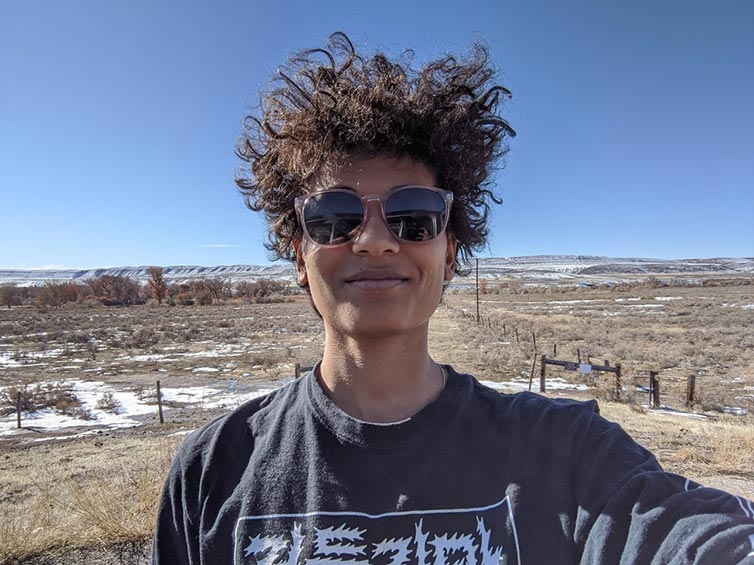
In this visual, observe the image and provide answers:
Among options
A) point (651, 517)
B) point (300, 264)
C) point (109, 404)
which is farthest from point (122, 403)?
point (651, 517)

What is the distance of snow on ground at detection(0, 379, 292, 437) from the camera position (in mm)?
10719

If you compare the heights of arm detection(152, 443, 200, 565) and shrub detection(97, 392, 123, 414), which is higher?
arm detection(152, 443, 200, 565)

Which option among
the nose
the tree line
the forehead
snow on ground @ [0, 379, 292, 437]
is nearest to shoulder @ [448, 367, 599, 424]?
the nose

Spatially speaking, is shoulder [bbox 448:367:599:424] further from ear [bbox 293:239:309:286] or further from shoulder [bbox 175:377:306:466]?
ear [bbox 293:239:309:286]

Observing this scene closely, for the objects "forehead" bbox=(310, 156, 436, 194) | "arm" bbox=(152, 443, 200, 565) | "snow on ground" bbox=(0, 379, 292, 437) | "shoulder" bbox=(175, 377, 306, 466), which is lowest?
"snow on ground" bbox=(0, 379, 292, 437)

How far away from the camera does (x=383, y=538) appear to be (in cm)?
117

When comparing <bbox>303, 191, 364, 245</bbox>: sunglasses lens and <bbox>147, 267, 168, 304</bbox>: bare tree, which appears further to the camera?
<bbox>147, 267, 168, 304</bbox>: bare tree

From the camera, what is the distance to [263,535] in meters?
1.20

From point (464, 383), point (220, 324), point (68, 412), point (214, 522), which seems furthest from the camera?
point (220, 324)

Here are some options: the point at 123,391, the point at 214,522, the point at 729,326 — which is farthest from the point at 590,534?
the point at 729,326

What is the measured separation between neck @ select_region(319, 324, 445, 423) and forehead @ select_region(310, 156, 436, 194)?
1.93 ft

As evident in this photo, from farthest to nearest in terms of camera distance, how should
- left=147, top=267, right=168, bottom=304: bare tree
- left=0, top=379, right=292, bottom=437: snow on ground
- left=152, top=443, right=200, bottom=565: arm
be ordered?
left=147, top=267, right=168, bottom=304: bare tree → left=0, top=379, right=292, bottom=437: snow on ground → left=152, top=443, right=200, bottom=565: arm

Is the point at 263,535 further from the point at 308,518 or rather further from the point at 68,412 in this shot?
the point at 68,412

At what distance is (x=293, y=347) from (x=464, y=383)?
2102cm
